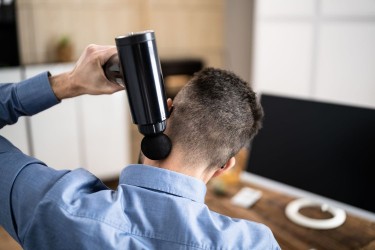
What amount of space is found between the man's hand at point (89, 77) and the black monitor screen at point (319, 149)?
0.92m

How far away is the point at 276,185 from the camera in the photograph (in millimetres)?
1728

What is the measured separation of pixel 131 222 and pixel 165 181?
0.40ft

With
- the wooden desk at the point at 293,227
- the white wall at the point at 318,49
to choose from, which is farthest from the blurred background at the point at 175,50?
the wooden desk at the point at 293,227

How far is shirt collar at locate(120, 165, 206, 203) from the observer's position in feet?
2.90

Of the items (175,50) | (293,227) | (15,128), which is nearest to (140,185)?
(293,227)

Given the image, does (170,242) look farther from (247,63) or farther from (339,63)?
(247,63)

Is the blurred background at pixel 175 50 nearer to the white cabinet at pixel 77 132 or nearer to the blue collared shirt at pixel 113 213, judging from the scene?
the white cabinet at pixel 77 132

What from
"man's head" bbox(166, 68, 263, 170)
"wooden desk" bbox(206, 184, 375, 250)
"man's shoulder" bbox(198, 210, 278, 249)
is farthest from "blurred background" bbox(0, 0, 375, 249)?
"man's shoulder" bbox(198, 210, 278, 249)

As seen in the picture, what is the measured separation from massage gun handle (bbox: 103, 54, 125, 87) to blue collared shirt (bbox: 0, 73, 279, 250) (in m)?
0.21

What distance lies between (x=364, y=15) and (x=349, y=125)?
1.00m

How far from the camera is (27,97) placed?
1.05m

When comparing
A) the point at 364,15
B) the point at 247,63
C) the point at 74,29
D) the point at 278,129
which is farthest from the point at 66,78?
the point at 247,63

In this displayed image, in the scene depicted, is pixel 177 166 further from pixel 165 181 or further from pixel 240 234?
pixel 240 234

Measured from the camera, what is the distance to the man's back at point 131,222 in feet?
2.61
